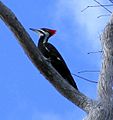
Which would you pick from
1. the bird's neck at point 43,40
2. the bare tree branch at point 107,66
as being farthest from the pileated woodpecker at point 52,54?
the bare tree branch at point 107,66

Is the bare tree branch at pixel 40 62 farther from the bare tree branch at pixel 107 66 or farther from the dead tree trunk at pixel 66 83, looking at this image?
the bare tree branch at pixel 107 66

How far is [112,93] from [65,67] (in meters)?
1.07

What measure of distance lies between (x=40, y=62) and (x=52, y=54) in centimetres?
134

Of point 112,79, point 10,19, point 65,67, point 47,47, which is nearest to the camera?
point 10,19

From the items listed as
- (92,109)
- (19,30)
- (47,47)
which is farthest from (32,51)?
(47,47)

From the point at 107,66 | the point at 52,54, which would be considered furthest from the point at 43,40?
the point at 107,66

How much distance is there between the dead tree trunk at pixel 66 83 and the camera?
124 inches

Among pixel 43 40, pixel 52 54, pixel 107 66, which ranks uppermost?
pixel 43 40

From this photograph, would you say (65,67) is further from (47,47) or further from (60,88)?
(60,88)

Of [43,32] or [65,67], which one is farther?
[43,32]

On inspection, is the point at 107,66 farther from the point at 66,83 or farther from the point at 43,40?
the point at 43,40

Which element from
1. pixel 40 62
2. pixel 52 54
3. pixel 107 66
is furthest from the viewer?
pixel 52 54

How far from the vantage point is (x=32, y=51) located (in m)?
3.18

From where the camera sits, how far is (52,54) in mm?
4559
